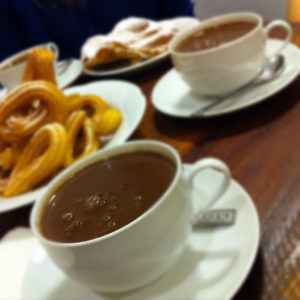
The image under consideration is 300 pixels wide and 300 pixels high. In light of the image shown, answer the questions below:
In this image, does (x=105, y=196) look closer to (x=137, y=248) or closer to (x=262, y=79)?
(x=137, y=248)

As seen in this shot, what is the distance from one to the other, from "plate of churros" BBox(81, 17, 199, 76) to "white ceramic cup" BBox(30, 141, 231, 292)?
0.53 metres

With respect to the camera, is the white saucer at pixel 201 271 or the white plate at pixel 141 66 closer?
the white saucer at pixel 201 271

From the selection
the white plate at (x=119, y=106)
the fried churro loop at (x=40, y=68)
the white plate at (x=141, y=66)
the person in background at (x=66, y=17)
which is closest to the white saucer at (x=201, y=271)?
the white plate at (x=119, y=106)

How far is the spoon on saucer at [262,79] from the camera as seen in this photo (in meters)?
0.67

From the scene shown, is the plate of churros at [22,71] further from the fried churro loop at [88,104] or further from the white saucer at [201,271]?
the white saucer at [201,271]

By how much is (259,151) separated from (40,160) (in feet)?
0.91

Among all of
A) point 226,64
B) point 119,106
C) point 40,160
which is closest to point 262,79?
point 226,64

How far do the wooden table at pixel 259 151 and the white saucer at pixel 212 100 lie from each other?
0.05ft

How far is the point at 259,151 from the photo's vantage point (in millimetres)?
564

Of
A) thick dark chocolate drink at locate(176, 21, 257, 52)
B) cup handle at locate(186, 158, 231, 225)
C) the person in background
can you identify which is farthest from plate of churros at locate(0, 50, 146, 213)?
the person in background

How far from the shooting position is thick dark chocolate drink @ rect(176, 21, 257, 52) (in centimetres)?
68

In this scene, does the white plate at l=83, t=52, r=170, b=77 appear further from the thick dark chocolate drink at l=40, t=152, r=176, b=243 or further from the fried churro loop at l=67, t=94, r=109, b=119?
the thick dark chocolate drink at l=40, t=152, r=176, b=243

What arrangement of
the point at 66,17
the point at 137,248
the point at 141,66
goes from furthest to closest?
the point at 66,17, the point at 141,66, the point at 137,248

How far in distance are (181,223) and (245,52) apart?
0.33m
